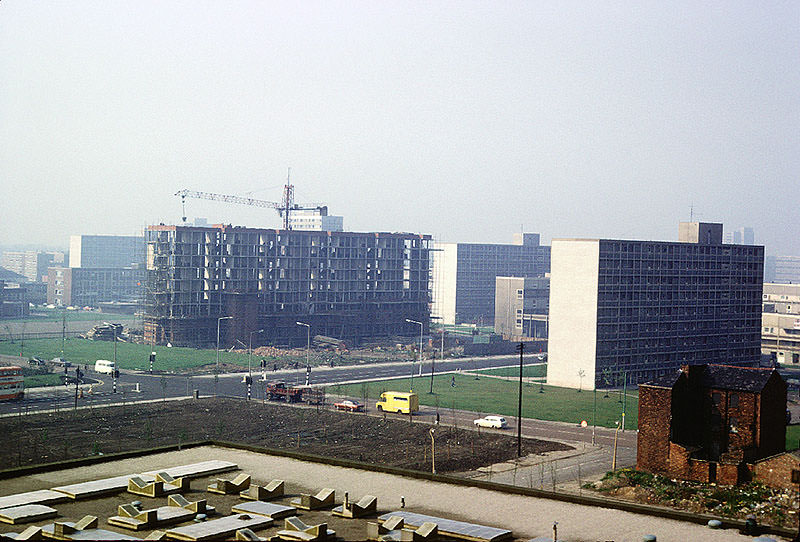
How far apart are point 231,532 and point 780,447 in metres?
42.8

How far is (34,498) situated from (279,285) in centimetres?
11591

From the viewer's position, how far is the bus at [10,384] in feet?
261

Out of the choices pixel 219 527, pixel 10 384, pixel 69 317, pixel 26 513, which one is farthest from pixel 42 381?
pixel 69 317

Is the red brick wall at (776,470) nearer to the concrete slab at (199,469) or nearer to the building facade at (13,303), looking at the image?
the concrete slab at (199,469)

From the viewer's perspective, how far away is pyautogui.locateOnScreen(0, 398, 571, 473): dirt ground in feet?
200

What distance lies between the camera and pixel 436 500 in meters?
32.0

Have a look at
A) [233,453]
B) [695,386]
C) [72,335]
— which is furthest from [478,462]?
[72,335]

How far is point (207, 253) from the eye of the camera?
455 feet

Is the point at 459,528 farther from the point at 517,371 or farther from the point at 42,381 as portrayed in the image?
the point at 517,371

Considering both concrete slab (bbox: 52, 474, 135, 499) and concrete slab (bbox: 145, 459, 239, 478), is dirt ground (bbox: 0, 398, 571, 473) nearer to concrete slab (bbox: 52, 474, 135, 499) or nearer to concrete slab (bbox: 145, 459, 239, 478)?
concrete slab (bbox: 145, 459, 239, 478)

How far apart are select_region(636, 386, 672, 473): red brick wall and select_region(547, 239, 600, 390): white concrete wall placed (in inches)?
1810

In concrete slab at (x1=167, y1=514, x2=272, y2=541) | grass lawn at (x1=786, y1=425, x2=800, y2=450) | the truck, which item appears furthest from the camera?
the truck

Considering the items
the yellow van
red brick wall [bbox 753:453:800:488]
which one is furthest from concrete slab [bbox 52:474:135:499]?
the yellow van

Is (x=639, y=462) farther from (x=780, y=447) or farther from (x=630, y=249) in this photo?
(x=630, y=249)
